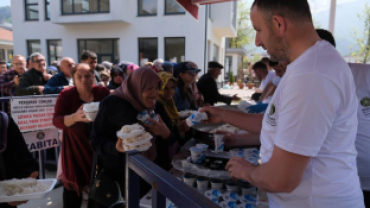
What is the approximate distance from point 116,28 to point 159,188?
15.6m

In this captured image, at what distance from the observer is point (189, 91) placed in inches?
175

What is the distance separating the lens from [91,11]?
15.7m

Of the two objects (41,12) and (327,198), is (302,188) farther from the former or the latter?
(41,12)

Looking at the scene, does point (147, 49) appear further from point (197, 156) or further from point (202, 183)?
point (202, 183)

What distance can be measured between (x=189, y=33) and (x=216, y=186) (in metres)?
13.2

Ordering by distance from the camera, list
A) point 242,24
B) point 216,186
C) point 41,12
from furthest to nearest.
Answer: point 242,24 < point 41,12 < point 216,186

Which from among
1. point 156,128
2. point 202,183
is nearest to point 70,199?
point 156,128

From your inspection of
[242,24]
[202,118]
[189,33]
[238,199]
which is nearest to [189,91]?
[202,118]

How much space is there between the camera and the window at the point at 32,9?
54.1ft

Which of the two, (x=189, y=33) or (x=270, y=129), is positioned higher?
(x=189, y=33)

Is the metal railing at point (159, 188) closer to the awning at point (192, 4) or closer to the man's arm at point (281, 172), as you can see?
the man's arm at point (281, 172)

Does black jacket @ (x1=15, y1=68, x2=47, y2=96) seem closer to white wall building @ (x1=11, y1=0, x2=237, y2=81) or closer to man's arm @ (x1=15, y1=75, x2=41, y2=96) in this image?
man's arm @ (x1=15, y1=75, x2=41, y2=96)

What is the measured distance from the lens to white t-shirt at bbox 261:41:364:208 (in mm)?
858

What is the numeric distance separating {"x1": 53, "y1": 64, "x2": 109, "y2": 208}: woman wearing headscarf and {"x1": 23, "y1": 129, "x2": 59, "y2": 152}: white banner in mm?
1016
